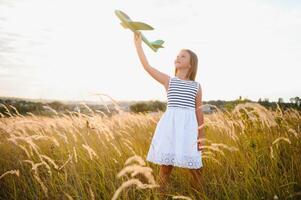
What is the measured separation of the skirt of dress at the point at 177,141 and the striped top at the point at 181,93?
0.21 feet

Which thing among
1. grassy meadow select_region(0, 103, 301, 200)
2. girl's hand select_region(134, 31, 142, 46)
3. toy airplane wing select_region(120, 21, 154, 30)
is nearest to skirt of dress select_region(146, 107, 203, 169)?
grassy meadow select_region(0, 103, 301, 200)

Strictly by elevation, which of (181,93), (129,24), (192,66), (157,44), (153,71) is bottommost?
(181,93)

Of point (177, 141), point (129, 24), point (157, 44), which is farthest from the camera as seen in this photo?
point (157, 44)

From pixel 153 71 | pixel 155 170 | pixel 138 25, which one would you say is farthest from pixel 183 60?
pixel 155 170

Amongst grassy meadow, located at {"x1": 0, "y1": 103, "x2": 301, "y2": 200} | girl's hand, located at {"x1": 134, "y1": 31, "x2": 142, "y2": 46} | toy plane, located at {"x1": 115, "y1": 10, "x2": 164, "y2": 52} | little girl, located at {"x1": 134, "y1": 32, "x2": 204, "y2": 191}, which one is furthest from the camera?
girl's hand, located at {"x1": 134, "y1": 31, "x2": 142, "y2": 46}

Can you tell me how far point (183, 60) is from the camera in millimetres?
3830

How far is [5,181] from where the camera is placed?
164 inches

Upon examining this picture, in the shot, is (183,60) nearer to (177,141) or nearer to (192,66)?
(192,66)

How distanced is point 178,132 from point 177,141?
0.09m

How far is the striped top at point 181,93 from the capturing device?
12.1ft

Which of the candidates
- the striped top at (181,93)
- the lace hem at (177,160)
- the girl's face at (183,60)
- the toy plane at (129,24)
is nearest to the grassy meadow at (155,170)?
the lace hem at (177,160)

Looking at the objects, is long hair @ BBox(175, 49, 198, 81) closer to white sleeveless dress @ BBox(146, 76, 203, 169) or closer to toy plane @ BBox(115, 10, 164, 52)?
white sleeveless dress @ BBox(146, 76, 203, 169)

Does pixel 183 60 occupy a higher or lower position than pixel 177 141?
higher

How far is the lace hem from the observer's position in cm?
343
